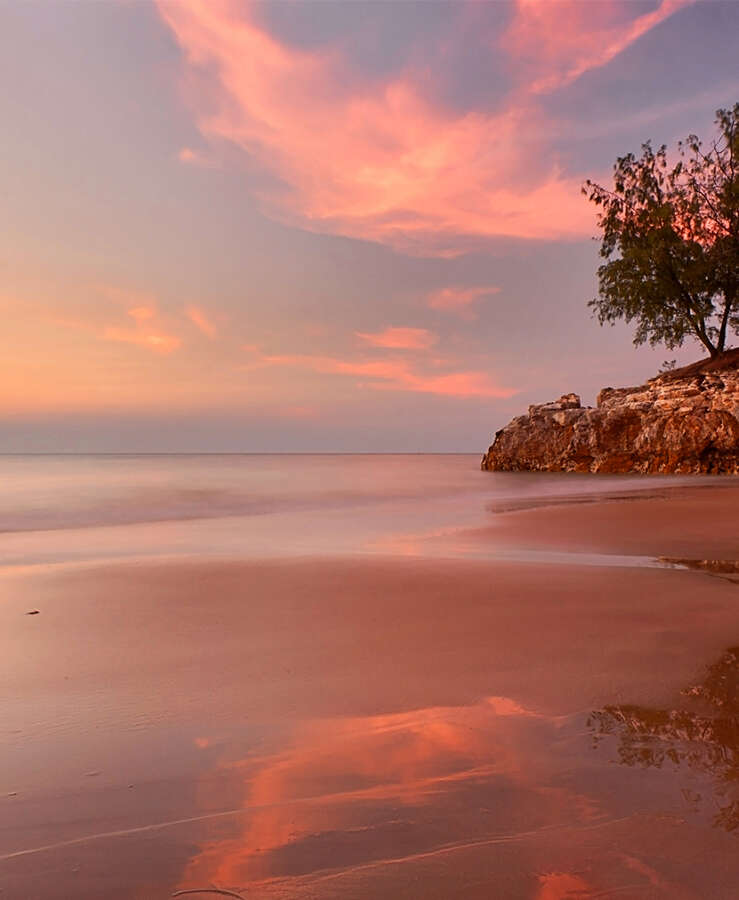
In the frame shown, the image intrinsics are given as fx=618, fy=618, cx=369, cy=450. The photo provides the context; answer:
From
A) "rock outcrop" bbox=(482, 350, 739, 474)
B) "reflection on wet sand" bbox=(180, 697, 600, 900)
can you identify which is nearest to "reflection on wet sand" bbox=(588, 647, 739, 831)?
"reflection on wet sand" bbox=(180, 697, 600, 900)

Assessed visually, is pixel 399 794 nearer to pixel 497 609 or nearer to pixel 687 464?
pixel 497 609

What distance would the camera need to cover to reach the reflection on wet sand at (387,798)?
1382mm

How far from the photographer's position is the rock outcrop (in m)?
18.8

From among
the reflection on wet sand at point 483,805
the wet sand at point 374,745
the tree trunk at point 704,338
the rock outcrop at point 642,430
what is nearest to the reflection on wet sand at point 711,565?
the wet sand at point 374,745

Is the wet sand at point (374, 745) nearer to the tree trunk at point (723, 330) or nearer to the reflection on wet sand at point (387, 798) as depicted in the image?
the reflection on wet sand at point (387, 798)

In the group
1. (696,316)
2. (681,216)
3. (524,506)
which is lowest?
(524,506)

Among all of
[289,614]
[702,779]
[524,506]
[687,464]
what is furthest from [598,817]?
[687,464]

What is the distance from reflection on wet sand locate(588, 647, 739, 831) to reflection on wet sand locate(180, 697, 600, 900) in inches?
8.0

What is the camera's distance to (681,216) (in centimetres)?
2225

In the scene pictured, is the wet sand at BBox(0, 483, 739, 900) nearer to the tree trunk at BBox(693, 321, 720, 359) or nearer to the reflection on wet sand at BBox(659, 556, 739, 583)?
the reflection on wet sand at BBox(659, 556, 739, 583)

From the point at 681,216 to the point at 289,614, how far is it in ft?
78.4

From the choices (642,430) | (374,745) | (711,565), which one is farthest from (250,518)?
(642,430)

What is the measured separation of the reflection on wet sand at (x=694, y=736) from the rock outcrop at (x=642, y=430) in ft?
61.2

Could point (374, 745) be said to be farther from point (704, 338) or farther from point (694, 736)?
point (704, 338)
